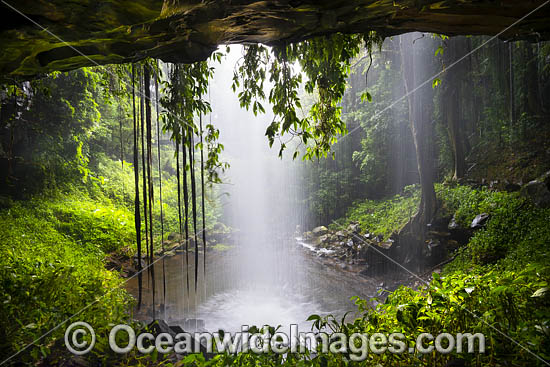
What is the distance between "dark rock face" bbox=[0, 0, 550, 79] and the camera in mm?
1757

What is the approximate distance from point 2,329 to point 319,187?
1112 centimetres

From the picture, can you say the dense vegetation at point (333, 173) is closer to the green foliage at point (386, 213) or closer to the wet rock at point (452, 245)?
the green foliage at point (386, 213)

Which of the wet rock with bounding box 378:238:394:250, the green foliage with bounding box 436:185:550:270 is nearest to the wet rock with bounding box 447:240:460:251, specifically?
the green foliage with bounding box 436:185:550:270

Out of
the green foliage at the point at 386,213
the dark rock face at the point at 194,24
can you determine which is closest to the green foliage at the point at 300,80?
the dark rock face at the point at 194,24

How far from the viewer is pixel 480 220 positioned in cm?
560

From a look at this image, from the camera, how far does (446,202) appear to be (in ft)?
23.0

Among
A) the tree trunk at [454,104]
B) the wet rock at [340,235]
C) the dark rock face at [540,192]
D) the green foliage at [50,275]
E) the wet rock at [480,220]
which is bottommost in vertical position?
the green foliage at [50,275]

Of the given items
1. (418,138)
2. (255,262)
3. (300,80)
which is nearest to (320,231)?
(255,262)

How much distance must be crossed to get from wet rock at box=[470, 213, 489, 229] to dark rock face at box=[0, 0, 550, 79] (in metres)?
3.86

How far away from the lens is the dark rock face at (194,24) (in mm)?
1757

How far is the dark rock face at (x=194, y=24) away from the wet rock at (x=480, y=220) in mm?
3856

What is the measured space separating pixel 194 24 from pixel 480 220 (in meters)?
6.03

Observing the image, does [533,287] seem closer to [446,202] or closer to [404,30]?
[404,30]

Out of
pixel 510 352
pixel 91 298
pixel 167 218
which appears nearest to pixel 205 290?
pixel 91 298
